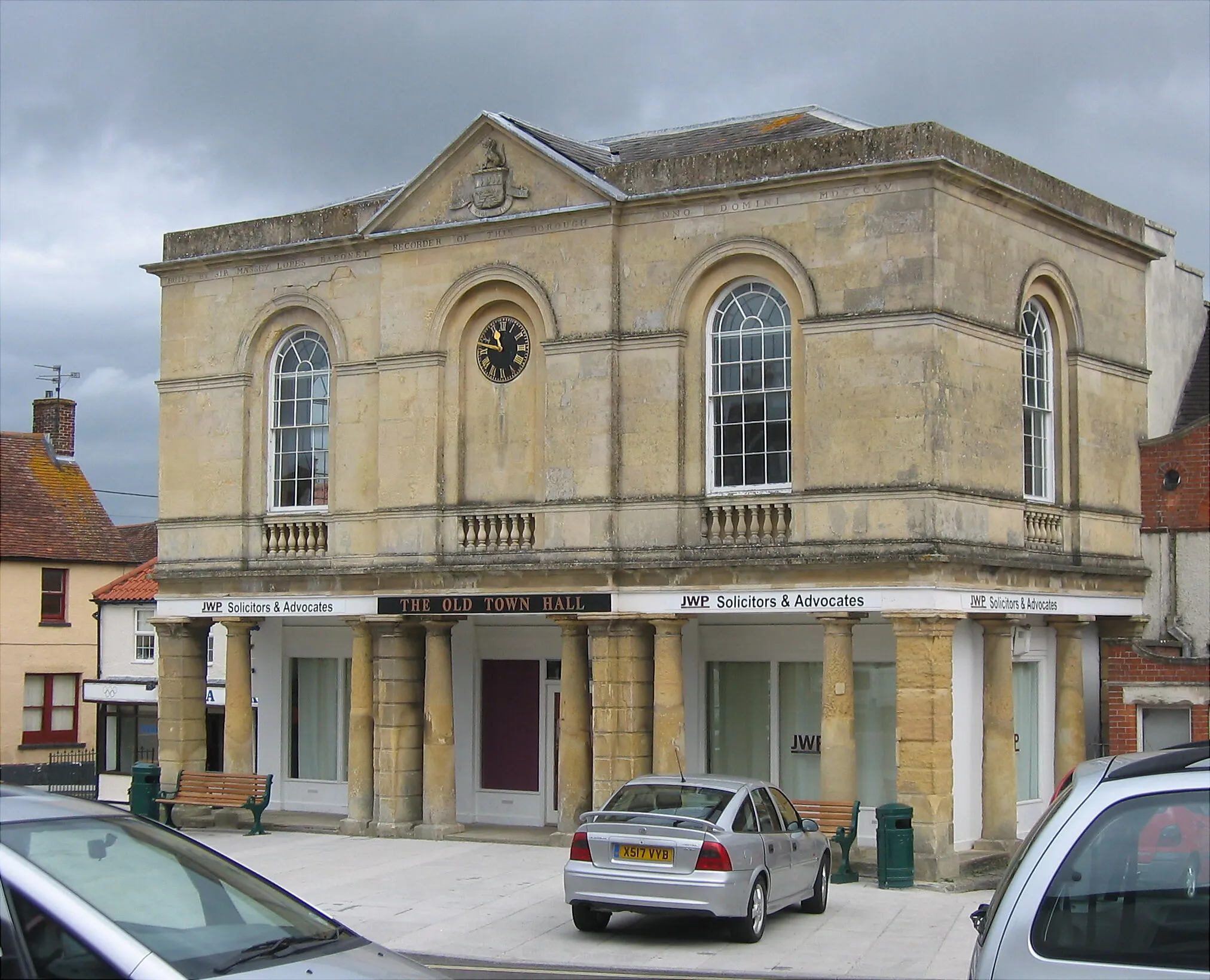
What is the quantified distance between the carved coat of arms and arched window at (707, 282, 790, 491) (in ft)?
11.8

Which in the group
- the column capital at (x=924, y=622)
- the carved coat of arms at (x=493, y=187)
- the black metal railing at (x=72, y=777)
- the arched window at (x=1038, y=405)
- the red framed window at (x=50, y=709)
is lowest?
the black metal railing at (x=72, y=777)

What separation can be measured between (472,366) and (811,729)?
278 inches

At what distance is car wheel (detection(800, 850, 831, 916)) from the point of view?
17.6m

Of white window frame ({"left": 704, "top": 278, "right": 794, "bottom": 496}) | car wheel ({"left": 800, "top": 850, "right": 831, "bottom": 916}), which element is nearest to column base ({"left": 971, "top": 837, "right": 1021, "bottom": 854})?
car wheel ({"left": 800, "top": 850, "right": 831, "bottom": 916})

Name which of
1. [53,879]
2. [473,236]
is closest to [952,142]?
[473,236]

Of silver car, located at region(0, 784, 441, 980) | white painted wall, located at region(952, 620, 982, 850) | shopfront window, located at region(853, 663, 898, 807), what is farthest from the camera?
shopfront window, located at region(853, 663, 898, 807)

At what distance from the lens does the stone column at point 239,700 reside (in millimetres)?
26141

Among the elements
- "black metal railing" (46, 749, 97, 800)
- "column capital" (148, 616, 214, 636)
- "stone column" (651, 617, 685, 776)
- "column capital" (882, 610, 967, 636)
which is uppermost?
"column capital" (882, 610, 967, 636)

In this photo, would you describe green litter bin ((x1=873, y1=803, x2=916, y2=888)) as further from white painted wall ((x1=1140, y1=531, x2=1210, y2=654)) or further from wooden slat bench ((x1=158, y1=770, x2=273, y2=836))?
wooden slat bench ((x1=158, y1=770, x2=273, y2=836))

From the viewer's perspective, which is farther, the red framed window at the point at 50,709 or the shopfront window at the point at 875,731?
the red framed window at the point at 50,709

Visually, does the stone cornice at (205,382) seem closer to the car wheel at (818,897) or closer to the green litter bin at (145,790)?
the green litter bin at (145,790)

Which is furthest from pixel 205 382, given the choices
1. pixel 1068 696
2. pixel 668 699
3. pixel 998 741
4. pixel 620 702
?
pixel 1068 696

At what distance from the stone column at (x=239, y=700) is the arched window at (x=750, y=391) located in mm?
8476

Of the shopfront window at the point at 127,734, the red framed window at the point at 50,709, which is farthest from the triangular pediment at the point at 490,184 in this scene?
the red framed window at the point at 50,709
